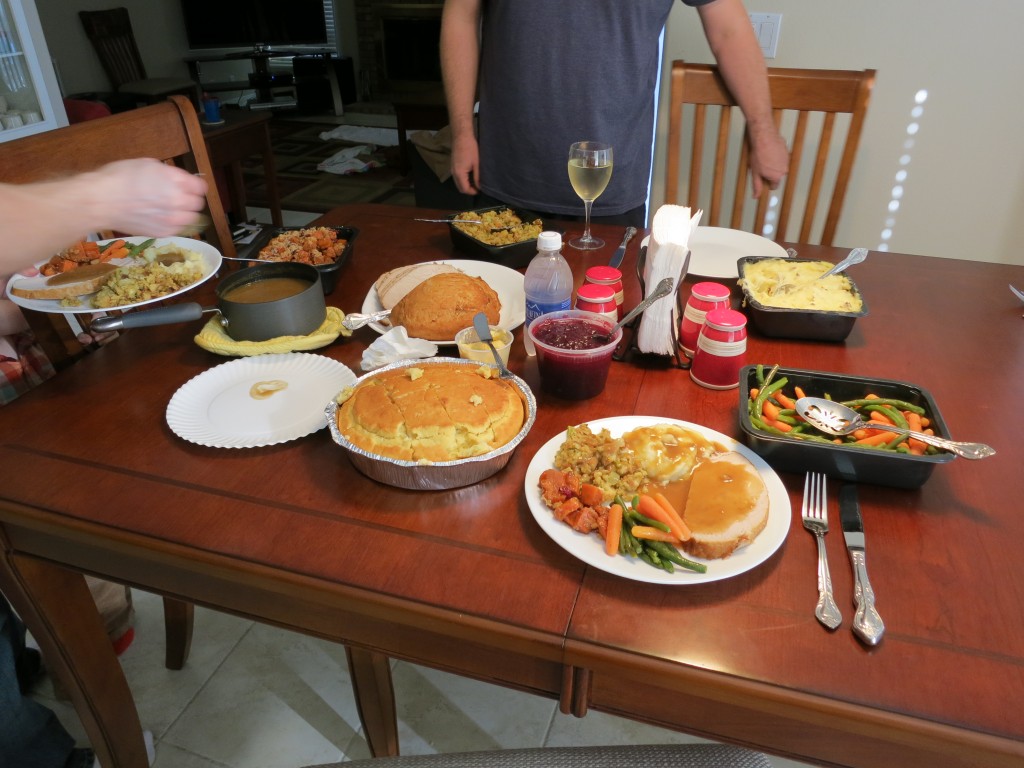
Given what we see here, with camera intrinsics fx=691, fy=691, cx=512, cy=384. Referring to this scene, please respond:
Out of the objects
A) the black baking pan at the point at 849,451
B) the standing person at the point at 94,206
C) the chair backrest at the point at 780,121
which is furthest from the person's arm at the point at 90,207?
the chair backrest at the point at 780,121

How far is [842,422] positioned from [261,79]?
8.14m

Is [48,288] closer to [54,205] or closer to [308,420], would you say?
[54,205]

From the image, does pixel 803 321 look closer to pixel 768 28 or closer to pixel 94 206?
pixel 94 206

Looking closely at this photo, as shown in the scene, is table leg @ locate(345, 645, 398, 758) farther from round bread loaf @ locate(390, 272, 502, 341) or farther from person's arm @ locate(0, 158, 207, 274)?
person's arm @ locate(0, 158, 207, 274)

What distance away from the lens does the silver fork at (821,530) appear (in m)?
0.72

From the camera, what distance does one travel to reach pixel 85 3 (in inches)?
242

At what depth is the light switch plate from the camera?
2.42m

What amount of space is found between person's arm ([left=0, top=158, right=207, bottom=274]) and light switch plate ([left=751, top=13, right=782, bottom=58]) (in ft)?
7.04

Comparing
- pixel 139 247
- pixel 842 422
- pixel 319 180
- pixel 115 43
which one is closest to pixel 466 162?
pixel 139 247

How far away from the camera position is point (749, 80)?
1823mm

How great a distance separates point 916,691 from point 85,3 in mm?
7823

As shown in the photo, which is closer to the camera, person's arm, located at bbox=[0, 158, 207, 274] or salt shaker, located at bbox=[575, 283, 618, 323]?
person's arm, located at bbox=[0, 158, 207, 274]

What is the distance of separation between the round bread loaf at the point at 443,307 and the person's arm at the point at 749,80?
1.02 meters

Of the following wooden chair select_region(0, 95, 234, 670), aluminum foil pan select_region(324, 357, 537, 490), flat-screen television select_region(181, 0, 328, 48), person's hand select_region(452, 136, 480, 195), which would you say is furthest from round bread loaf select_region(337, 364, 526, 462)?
flat-screen television select_region(181, 0, 328, 48)
